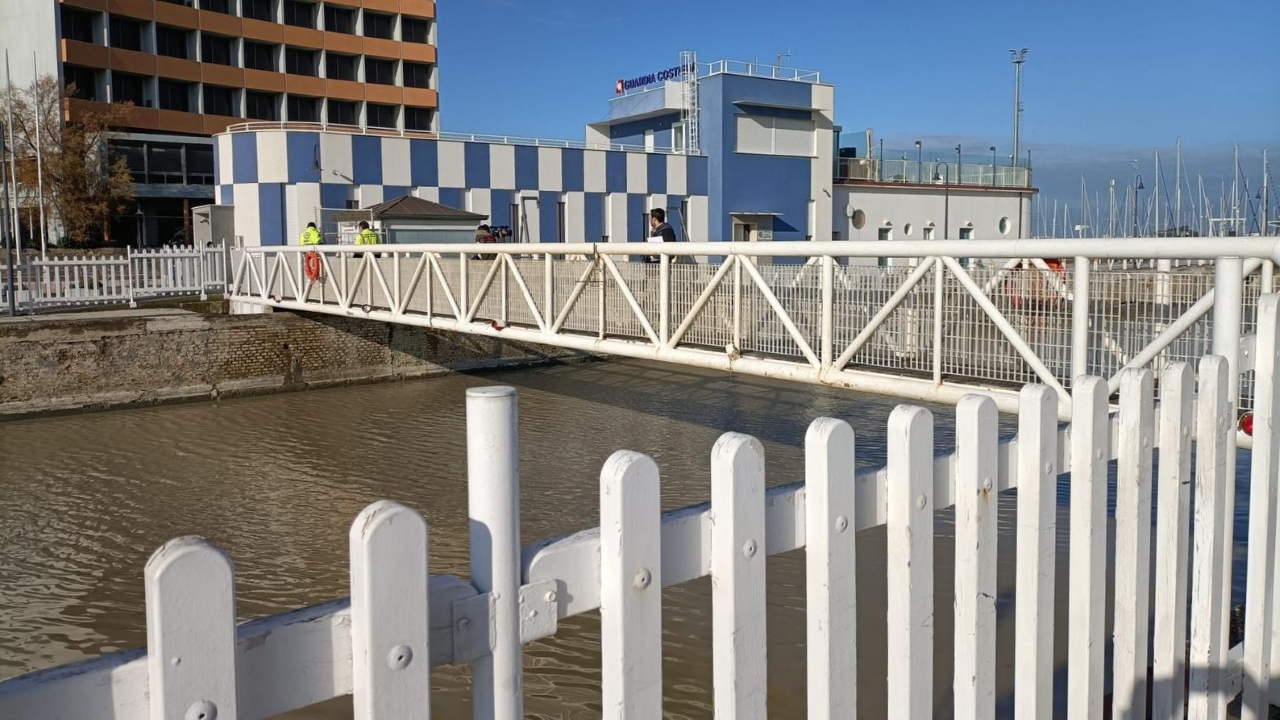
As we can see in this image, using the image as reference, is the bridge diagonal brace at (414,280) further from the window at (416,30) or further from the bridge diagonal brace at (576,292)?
the window at (416,30)

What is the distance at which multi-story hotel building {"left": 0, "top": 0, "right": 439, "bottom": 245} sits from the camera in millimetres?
45406

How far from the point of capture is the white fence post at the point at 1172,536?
8.66 ft

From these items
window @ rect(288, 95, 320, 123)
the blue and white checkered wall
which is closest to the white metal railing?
the blue and white checkered wall

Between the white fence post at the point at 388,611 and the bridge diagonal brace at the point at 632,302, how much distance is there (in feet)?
29.0

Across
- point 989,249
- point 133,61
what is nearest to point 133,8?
point 133,61

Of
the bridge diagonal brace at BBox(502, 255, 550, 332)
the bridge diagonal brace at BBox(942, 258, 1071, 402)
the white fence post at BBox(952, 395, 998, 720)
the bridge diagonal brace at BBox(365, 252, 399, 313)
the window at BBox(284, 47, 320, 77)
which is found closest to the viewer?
the white fence post at BBox(952, 395, 998, 720)

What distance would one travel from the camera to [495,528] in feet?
5.00

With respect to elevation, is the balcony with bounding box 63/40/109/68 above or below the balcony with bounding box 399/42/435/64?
below

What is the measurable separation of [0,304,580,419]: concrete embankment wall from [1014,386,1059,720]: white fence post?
17778 mm

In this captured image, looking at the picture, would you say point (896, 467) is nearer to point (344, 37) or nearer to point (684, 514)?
point (684, 514)

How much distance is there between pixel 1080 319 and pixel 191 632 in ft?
20.0

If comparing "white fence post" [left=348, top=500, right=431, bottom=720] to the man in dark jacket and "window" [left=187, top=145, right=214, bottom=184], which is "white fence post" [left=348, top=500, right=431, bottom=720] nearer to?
the man in dark jacket

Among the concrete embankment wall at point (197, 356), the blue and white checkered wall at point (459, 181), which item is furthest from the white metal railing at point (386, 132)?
the concrete embankment wall at point (197, 356)

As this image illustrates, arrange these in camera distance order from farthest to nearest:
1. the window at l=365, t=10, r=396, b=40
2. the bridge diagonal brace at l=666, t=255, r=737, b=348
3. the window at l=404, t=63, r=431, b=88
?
the window at l=404, t=63, r=431, b=88, the window at l=365, t=10, r=396, b=40, the bridge diagonal brace at l=666, t=255, r=737, b=348
